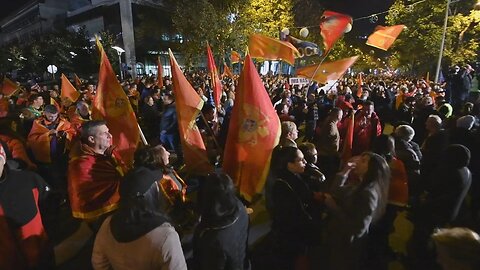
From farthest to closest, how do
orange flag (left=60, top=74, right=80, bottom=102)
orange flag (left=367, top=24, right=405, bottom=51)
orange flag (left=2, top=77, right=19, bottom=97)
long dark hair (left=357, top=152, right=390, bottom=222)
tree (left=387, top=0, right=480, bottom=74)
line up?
1. tree (left=387, top=0, right=480, bottom=74)
2. orange flag (left=2, top=77, right=19, bottom=97)
3. orange flag (left=367, top=24, right=405, bottom=51)
4. orange flag (left=60, top=74, right=80, bottom=102)
5. long dark hair (left=357, top=152, right=390, bottom=222)

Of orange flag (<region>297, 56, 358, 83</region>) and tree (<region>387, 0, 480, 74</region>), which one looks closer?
orange flag (<region>297, 56, 358, 83</region>)

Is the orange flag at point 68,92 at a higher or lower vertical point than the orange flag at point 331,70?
lower

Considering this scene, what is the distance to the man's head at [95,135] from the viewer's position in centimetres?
340

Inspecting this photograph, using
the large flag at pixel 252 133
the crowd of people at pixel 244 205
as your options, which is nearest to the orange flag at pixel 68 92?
the crowd of people at pixel 244 205

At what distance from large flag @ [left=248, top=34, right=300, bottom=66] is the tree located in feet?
58.7

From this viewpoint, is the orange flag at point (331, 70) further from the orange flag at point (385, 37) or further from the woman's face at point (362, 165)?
the woman's face at point (362, 165)

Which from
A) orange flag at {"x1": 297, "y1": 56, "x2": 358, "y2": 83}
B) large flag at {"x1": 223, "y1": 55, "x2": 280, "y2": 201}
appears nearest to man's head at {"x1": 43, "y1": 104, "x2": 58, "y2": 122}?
large flag at {"x1": 223, "y1": 55, "x2": 280, "y2": 201}

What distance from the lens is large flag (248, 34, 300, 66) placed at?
8.09 metres

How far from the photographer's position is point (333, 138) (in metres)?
5.77

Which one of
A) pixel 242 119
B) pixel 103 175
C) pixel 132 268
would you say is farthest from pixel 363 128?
pixel 132 268

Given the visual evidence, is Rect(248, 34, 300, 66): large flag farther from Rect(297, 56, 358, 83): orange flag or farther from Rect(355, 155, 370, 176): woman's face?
Rect(355, 155, 370, 176): woman's face

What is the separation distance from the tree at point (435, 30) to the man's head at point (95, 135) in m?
23.6

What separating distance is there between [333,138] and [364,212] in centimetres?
304

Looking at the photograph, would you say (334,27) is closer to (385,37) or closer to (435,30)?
(385,37)
